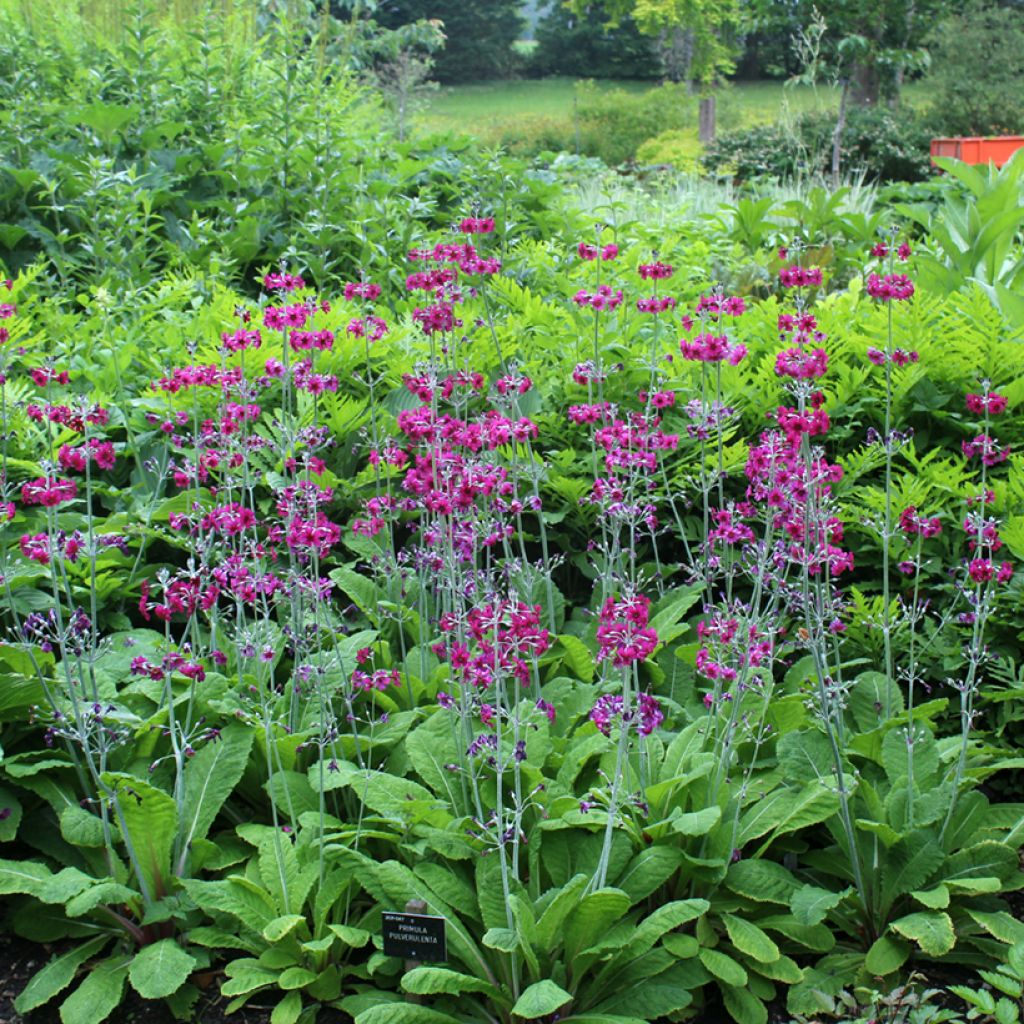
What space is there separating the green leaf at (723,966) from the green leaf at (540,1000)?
37cm

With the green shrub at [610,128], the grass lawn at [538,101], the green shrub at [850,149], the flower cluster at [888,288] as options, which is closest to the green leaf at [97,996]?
the flower cluster at [888,288]

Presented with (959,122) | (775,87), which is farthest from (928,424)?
(775,87)

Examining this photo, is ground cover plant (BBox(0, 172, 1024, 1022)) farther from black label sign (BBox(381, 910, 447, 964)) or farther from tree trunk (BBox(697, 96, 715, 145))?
tree trunk (BBox(697, 96, 715, 145))

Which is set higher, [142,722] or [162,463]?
[162,463]

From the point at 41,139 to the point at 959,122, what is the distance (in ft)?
58.3

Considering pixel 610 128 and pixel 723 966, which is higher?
pixel 610 128

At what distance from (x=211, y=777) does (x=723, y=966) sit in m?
1.41

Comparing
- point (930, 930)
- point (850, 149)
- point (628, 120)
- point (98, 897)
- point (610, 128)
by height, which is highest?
point (628, 120)

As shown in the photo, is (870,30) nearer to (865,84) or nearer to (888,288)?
(865,84)

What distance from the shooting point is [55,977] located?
269 cm

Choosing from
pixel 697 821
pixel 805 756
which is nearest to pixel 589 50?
pixel 805 756

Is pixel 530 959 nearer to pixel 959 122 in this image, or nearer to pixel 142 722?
pixel 142 722

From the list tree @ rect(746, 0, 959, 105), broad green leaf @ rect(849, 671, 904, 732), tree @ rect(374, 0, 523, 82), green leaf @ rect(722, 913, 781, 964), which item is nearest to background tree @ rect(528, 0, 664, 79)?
tree @ rect(374, 0, 523, 82)

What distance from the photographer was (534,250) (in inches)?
251
